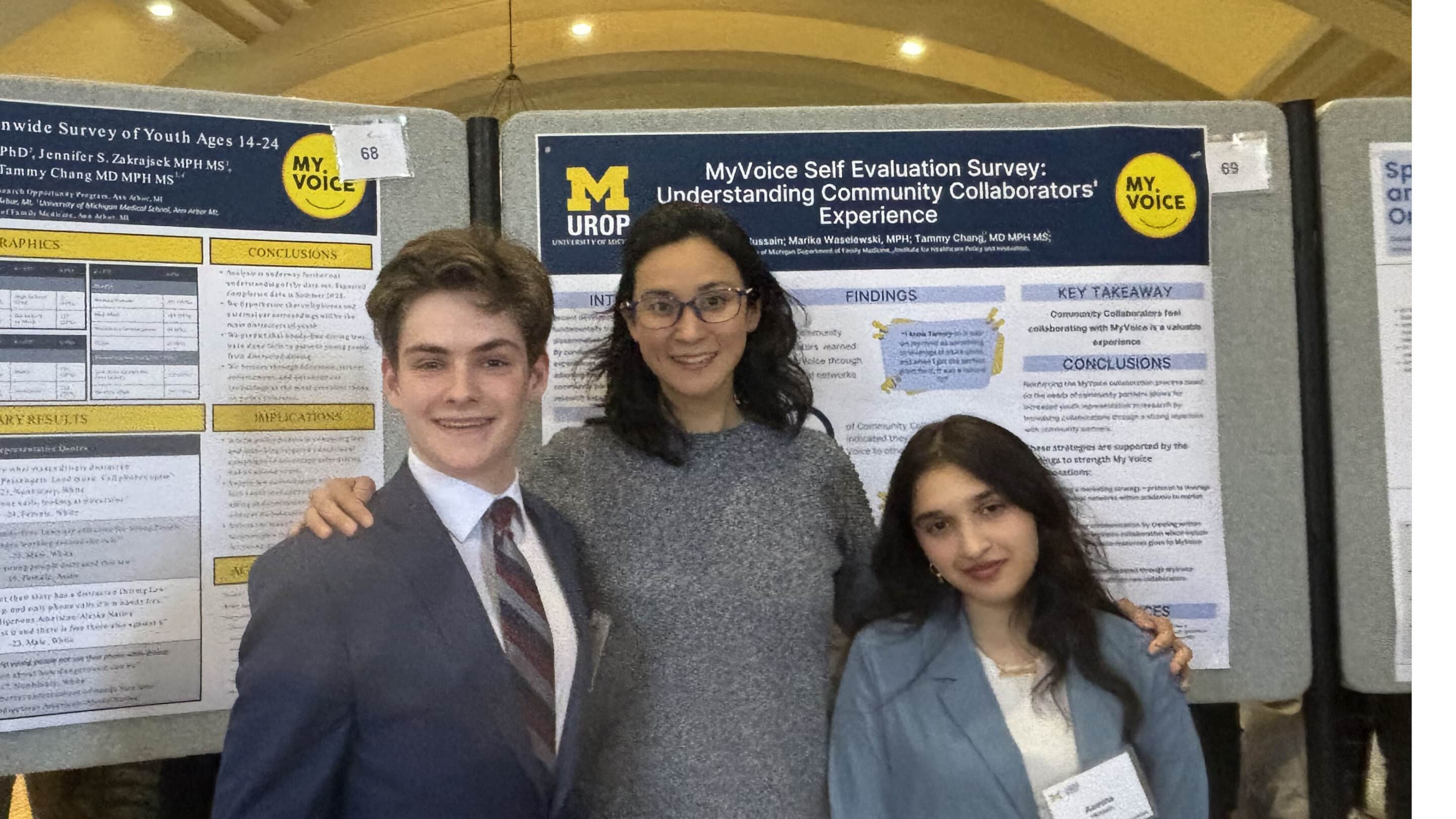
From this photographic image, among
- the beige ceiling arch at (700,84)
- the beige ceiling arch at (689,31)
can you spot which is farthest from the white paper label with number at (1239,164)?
the beige ceiling arch at (700,84)

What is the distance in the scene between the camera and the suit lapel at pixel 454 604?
92 centimetres

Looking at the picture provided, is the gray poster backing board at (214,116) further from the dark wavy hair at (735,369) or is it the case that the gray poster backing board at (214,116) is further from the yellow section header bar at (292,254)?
the dark wavy hair at (735,369)

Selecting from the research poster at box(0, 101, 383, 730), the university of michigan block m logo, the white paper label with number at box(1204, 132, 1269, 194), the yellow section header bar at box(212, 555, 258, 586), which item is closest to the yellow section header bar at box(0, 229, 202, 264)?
the research poster at box(0, 101, 383, 730)

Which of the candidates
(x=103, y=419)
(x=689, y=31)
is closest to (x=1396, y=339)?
(x=103, y=419)

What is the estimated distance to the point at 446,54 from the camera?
5734 millimetres

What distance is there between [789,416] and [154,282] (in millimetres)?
910

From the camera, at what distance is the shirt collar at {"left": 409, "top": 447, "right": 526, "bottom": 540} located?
0.97m

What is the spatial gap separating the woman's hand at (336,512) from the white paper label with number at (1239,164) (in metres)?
1.38

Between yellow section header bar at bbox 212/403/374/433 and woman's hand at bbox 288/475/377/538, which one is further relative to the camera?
yellow section header bar at bbox 212/403/374/433

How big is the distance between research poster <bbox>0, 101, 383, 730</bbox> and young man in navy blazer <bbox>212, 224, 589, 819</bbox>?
1.72 feet

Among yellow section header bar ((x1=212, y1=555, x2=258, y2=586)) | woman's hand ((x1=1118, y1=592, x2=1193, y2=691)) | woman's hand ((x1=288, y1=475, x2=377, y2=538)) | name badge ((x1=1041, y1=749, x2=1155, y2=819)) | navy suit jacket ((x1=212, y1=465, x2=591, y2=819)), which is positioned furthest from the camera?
yellow section header bar ((x1=212, y1=555, x2=258, y2=586))

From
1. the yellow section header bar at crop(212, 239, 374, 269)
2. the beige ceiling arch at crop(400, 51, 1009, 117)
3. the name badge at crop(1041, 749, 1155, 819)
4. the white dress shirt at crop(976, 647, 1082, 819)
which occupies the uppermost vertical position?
the beige ceiling arch at crop(400, 51, 1009, 117)

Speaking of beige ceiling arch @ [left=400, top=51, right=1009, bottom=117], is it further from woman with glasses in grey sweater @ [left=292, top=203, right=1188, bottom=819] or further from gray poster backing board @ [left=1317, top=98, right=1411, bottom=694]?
woman with glasses in grey sweater @ [left=292, top=203, right=1188, bottom=819]

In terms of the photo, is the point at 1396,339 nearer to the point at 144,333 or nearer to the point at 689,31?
the point at 144,333
